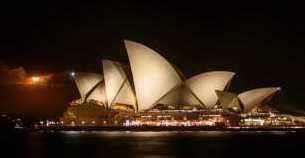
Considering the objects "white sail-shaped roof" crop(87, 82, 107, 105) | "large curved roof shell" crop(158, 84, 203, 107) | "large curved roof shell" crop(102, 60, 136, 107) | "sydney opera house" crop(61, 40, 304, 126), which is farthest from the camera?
"white sail-shaped roof" crop(87, 82, 107, 105)

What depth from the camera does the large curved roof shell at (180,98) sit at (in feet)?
333

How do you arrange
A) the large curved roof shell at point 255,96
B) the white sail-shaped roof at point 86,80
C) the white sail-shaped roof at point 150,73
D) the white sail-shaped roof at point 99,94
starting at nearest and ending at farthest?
the white sail-shaped roof at point 150,73 → the large curved roof shell at point 255,96 → the white sail-shaped roof at point 86,80 → the white sail-shaped roof at point 99,94

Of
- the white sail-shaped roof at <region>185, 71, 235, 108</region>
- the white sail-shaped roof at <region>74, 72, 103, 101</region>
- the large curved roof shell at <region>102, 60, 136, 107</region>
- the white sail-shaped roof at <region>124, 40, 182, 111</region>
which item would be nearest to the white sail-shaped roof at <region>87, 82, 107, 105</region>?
the white sail-shaped roof at <region>74, 72, 103, 101</region>

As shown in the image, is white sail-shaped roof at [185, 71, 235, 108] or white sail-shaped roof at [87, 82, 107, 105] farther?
white sail-shaped roof at [87, 82, 107, 105]

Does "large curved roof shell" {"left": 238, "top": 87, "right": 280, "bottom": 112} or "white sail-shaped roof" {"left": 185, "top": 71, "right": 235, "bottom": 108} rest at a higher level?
"white sail-shaped roof" {"left": 185, "top": 71, "right": 235, "bottom": 108}

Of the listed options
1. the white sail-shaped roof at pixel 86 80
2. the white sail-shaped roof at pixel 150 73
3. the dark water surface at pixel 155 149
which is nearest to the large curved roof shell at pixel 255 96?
the white sail-shaped roof at pixel 150 73

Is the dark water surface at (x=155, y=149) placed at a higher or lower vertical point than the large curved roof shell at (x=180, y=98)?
lower

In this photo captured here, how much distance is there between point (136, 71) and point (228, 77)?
44.8ft

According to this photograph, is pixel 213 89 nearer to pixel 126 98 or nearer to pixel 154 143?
pixel 126 98

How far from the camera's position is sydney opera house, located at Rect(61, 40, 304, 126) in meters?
96.6

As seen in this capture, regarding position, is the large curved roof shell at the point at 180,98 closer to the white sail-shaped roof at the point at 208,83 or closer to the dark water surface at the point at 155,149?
the white sail-shaped roof at the point at 208,83

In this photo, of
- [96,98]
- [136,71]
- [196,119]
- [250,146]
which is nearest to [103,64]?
[136,71]

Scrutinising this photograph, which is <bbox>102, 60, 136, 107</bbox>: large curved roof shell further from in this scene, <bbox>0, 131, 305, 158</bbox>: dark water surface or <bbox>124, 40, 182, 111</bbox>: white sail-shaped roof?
<bbox>0, 131, 305, 158</bbox>: dark water surface

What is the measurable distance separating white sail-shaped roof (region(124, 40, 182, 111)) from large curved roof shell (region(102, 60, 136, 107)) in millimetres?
2185
